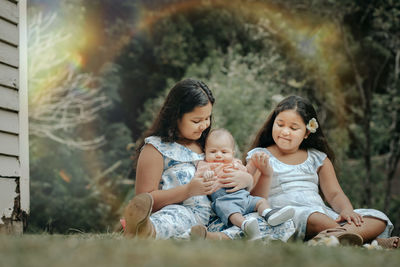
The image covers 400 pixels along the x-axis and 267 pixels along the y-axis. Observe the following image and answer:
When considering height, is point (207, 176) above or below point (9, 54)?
below

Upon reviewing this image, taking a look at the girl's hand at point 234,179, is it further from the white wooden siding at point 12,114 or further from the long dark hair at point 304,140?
the white wooden siding at point 12,114

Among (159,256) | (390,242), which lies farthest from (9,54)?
(390,242)

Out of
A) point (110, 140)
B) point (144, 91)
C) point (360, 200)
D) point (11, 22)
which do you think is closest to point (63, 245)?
point (11, 22)

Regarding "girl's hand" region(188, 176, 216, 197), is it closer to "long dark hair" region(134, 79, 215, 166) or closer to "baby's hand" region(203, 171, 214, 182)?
"baby's hand" region(203, 171, 214, 182)

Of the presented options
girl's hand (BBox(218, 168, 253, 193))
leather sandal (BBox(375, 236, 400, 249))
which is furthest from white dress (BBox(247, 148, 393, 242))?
girl's hand (BBox(218, 168, 253, 193))

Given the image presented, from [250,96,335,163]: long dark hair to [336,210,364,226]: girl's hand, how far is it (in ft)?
1.97

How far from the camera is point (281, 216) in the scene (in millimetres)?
2596

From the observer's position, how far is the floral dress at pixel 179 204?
264 centimetres

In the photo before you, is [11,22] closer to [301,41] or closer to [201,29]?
[301,41]

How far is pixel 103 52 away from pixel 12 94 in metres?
7.11

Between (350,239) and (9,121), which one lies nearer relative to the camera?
(350,239)

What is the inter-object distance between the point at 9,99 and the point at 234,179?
171 cm

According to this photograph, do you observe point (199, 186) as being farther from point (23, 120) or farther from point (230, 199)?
point (23, 120)

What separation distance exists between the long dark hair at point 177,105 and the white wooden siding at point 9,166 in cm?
89
